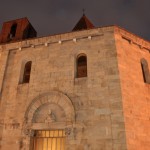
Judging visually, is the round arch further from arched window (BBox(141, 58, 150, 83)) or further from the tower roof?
the tower roof

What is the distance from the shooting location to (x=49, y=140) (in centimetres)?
909

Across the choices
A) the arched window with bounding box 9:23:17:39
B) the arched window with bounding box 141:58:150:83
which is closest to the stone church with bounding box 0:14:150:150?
the arched window with bounding box 141:58:150:83

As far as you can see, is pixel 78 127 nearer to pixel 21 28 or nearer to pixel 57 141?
pixel 57 141

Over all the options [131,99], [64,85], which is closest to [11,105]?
[64,85]

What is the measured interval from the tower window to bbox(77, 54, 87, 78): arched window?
3.08m

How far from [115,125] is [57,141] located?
9.26 ft

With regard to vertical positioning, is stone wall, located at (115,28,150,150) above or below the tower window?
above

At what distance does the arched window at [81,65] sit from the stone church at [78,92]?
54 millimetres

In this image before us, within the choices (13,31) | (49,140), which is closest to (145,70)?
(49,140)

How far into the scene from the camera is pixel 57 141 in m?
8.99

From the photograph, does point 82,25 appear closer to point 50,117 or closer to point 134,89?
point 134,89

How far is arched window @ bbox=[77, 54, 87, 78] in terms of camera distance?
10191mm

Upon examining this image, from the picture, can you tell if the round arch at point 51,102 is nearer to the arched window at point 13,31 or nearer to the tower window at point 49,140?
the tower window at point 49,140

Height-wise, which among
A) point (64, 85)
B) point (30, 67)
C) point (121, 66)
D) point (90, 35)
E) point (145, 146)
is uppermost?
point (90, 35)
